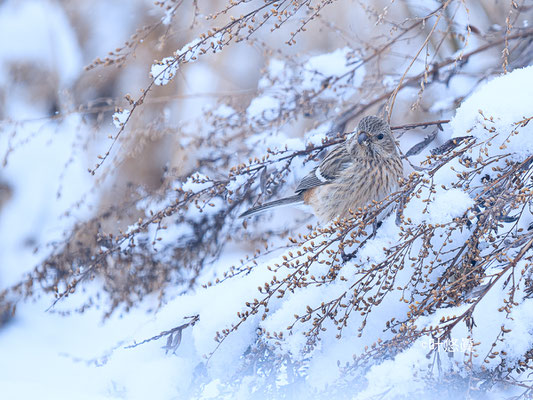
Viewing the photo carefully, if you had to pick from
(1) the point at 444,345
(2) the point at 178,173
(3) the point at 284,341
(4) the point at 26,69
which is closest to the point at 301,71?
(2) the point at 178,173

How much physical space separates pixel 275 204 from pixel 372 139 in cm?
67

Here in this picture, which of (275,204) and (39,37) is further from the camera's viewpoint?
(39,37)

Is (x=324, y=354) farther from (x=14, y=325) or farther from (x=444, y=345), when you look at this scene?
(x=14, y=325)

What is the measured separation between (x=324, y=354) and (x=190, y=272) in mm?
1187

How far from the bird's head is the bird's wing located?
0.24 ft

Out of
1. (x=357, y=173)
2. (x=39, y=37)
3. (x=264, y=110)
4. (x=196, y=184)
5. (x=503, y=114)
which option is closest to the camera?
(x=503, y=114)

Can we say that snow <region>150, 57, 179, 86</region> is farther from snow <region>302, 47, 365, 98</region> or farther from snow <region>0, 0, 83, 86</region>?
snow <region>0, 0, 83, 86</region>

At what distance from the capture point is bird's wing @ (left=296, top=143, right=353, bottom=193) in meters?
3.22

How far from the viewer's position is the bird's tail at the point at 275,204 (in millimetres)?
3031

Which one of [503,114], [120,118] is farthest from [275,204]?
[503,114]

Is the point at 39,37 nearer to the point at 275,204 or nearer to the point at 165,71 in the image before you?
the point at 275,204

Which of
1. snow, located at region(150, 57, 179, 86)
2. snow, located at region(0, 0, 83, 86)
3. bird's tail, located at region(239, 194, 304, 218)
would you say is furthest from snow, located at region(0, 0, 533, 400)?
snow, located at region(0, 0, 83, 86)

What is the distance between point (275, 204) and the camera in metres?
3.18

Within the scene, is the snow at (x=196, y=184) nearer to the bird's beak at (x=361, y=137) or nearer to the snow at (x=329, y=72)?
the bird's beak at (x=361, y=137)
